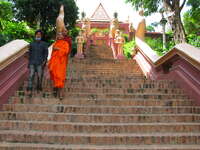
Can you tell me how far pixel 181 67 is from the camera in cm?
622

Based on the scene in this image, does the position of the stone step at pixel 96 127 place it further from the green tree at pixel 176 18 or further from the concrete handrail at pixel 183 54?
the green tree at pixel 176 18

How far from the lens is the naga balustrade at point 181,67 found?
5.35 meters

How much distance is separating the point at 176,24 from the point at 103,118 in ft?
36.8

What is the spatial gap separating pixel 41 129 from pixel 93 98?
138cm

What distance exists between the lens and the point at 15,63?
19.8 feet

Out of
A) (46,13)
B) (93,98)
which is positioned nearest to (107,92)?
(93,98)

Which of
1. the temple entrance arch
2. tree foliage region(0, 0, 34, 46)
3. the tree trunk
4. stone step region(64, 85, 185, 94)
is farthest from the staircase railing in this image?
the temple entrance arch

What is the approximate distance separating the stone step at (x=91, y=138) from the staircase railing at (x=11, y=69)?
117cm

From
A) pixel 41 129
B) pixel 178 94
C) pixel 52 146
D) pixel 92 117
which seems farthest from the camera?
pixel 178 94

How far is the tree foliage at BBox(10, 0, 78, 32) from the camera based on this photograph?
1739 centimetres

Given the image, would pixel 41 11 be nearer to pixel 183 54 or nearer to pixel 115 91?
pixel 115 91

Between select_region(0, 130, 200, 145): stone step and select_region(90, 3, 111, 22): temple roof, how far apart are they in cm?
2544

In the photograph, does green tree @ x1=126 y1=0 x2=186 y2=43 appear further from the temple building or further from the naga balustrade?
the temple building

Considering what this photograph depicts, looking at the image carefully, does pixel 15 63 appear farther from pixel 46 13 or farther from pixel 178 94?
pixel 46 13
